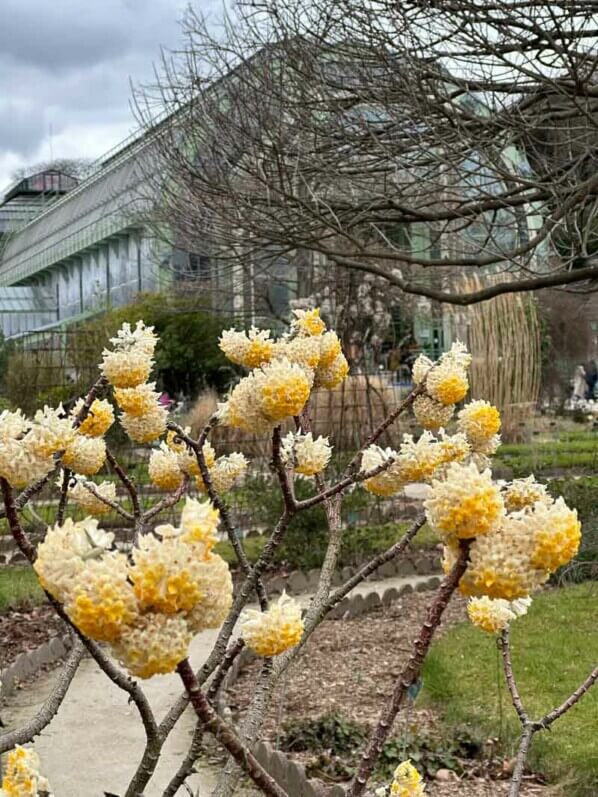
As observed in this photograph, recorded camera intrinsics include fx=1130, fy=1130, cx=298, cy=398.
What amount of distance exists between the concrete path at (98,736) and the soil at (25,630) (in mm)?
350

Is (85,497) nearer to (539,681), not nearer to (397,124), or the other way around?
(539,681)

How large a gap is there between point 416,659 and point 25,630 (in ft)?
20.0

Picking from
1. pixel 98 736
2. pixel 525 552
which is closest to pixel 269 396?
pixel 525 552

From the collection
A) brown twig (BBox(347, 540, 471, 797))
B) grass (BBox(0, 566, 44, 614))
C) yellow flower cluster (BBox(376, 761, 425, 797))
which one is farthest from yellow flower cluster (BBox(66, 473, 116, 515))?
grass (BBox(0, 566, 44, 614))

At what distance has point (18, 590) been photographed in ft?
26.8

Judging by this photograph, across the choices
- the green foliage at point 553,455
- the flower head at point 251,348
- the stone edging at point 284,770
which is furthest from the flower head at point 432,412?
the green foliage at point 553,455

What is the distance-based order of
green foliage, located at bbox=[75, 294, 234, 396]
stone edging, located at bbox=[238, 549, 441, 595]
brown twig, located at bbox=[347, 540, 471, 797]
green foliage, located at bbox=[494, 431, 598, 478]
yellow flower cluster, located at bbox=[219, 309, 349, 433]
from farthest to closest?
green foliage, located at bbox=[75, 294, 234, 396] → green foliage, located at bbox=[494, 431, 598, 478] → stone edging, located at bbox=[238, 549, 441, 595] → yellow flower cluster, located at bbox=[219, 309, 349, 433] → brown twig, located at bbox=[347, 540, 471, 797]

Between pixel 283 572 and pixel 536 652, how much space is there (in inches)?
130

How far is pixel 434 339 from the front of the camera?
111 feet

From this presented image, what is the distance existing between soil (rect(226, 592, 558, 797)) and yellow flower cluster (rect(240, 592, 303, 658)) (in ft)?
9.35

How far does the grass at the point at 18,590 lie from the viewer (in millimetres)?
7877

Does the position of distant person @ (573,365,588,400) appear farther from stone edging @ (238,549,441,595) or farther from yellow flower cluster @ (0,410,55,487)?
yellow flower cluster @ (0,410,55,487)

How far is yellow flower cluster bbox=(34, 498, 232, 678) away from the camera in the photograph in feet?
3.41

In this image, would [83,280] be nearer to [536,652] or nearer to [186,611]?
[536,652]
